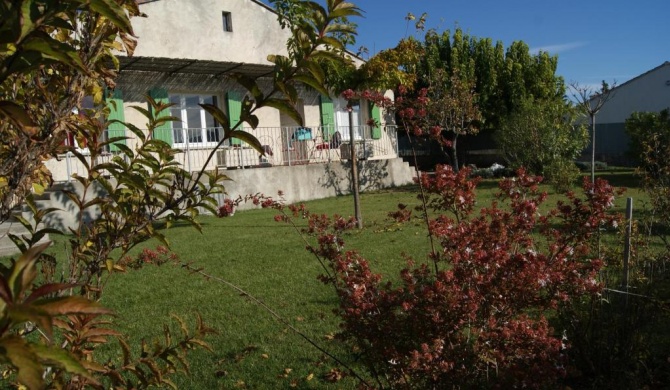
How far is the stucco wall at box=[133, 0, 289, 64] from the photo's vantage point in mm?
15711

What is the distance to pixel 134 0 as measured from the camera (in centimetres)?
183

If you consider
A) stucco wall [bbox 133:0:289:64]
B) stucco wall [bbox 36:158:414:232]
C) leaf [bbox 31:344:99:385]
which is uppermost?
stucco wall [bbox 133:0:289:64]

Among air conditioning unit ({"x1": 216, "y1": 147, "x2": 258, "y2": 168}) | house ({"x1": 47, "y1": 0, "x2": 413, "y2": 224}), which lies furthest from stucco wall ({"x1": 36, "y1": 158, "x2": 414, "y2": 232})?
air conditioning unit ({"x1": 216, "y1": 147, "x2": 258, "y2": 168})


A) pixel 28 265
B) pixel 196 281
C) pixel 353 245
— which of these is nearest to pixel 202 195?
pixel 28 265

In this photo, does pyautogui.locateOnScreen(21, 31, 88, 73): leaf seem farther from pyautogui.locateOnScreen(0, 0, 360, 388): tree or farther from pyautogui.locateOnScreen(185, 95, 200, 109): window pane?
pyautogui.locateOnScreen(185, 95, 200, 109): window pane

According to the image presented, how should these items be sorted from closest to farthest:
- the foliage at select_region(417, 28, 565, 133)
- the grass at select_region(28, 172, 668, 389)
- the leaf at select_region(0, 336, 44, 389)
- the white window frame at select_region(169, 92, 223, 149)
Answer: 1. the leaf at select_region(0, 336, 44, 389)
2. the grass at select_region(28, 172, 668, 389)
3. the white window frame at select_region(169, 92, 223, 149)
4. the foliage at select_region(417, 28, 565, 133)

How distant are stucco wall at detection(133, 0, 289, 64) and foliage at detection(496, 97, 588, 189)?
29.6 ft

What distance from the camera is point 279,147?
17766 millimetres

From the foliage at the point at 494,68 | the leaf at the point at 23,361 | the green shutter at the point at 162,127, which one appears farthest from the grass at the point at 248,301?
the foliage at the point at 494,68

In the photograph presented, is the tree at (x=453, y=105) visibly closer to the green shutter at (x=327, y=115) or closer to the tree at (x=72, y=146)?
the green shutter at (x=327, y=115)

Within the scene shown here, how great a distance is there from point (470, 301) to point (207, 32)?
15.6 m

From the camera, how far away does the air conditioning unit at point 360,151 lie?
1906 centimetres

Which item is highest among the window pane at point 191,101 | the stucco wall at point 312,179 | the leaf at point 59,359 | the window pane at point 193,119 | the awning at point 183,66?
the awning at point 183,66

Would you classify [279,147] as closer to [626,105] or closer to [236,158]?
[236,158]
